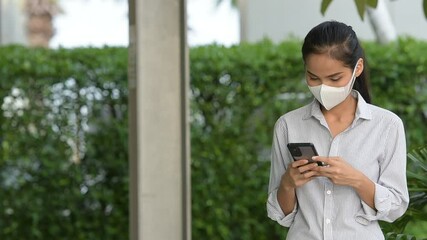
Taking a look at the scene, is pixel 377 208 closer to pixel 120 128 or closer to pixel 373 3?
pixel 373 3

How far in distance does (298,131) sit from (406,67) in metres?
4.83

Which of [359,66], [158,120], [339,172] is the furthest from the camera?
[158,120]

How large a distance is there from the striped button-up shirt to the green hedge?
4693 mm

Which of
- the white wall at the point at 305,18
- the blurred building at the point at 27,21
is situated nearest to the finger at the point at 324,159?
the white wall at the point at 305,18

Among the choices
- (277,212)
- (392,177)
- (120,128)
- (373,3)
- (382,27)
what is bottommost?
(120,128)

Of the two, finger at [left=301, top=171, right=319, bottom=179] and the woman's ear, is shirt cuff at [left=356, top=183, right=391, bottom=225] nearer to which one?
finger at [left=301, top=171, right=319, bottom=179]

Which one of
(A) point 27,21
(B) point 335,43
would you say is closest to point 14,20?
(A) point 27,21

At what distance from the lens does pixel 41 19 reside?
25.2m

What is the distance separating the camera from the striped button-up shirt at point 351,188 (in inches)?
128

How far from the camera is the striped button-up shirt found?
3262 mm

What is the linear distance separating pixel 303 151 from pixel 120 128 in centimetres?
512

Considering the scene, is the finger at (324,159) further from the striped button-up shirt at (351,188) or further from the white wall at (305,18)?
the white wall at (305,18)

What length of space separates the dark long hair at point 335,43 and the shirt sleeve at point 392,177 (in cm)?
24

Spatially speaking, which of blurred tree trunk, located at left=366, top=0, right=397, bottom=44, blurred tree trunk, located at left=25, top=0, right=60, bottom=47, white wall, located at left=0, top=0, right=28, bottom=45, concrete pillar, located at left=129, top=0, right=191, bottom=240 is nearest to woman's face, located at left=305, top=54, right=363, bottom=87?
concrete pillar, located at left=129, top=0, right=191, bottom=240
